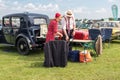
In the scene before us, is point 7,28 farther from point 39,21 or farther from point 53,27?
point 53,27

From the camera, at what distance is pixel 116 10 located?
28625 mm

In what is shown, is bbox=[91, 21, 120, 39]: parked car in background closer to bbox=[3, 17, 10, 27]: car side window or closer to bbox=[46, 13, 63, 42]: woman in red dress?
bbox=[3, 17, 10, 27]: car side window

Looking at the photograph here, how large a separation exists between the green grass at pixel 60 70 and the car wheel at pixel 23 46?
0.98 meters

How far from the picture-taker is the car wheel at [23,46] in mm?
11125

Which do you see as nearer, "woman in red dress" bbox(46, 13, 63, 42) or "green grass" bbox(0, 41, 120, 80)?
"green grass" bbox(0, 41, 120, 80)

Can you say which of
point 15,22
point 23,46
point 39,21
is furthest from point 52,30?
point 15,22

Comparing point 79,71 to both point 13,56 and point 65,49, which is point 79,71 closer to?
point 65,49

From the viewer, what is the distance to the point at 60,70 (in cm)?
805

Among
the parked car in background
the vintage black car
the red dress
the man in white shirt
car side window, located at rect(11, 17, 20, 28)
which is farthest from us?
the parked car in background

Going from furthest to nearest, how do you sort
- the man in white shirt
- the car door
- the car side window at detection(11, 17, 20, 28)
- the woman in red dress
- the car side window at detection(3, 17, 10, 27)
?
the car side window at detection(3, 17, 10, 27)
the car door
the car side window at detection(11, 17, 20, 28)
the man in white shirt
the woman in red dress

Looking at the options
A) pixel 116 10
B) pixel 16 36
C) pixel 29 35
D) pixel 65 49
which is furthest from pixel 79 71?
pixel 116 10

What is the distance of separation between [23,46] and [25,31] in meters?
0.67

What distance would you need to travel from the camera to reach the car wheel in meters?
11.1

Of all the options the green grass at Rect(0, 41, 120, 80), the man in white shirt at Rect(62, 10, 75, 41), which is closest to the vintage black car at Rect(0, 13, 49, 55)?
the green grass at Rect(0, 41, 120, 80)
